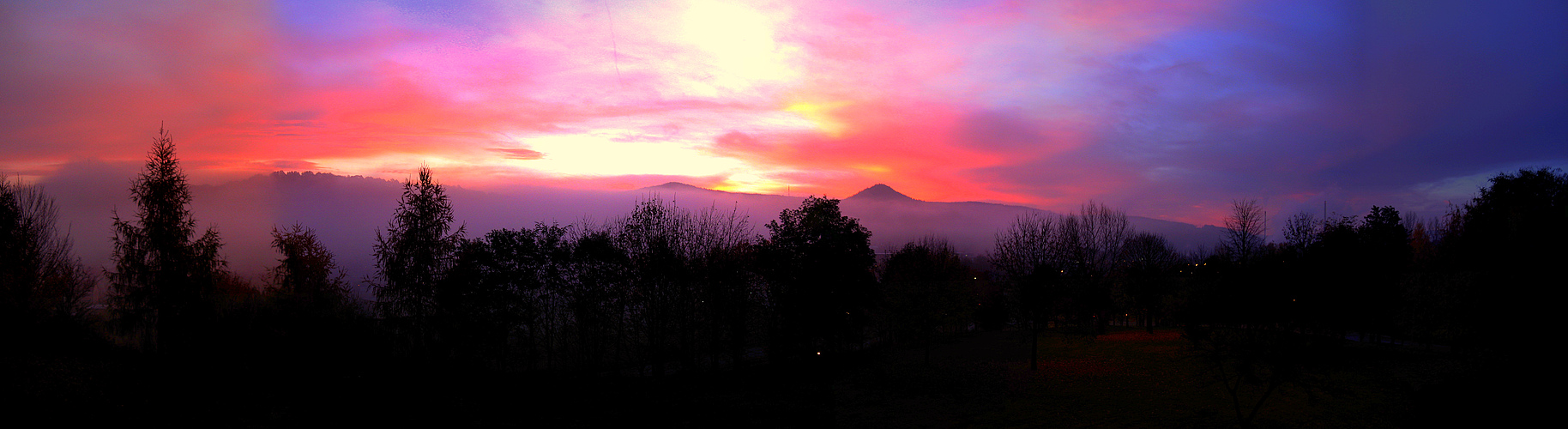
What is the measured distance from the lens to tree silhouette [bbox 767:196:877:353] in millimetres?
34219

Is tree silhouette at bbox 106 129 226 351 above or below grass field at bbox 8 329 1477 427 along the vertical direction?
above

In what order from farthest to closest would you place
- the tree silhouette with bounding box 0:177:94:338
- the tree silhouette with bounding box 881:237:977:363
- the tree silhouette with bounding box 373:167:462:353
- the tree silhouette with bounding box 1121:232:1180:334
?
the tree silhouette with bounding box 1121:232:1180:334 → the tree silhouette with bounding box 881:237:977:363 → the tree silhouette with bounding box 373:167:462:353 → the tree silhouette with bounding box 0:177:94:338

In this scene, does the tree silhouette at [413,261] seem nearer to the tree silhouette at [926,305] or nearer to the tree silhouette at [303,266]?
the tree silhouette at [303,266]

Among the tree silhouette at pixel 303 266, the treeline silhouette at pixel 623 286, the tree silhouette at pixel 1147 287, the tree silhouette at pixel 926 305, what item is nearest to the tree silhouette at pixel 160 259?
the treeline silhouette at pixel 623 286

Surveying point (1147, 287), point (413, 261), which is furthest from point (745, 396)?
point (1147, 287)

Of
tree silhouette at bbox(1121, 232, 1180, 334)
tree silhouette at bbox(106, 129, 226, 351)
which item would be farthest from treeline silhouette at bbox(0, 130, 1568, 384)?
tree silhouette at bbox(1121, 232, 1180, 334)

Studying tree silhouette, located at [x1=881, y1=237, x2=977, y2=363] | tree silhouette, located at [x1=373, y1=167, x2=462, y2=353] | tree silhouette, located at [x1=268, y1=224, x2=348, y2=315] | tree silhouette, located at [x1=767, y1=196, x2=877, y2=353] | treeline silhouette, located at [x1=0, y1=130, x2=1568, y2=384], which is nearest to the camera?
treeline silhouette, located at [x1=0, y1=130, x2=1568, y2=384]

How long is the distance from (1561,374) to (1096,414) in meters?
9.98

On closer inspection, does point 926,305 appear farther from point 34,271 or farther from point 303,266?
point 34,271

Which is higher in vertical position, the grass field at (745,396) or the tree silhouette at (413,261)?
the tree silhouette at (413,261)

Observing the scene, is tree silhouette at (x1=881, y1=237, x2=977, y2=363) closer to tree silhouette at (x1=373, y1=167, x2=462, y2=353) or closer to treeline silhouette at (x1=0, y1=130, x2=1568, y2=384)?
treeline silhouette at (x1=0, y1=130, x2=1568, y2=384)

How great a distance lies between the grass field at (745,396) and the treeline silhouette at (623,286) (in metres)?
2.26

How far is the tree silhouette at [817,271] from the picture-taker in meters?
34.2

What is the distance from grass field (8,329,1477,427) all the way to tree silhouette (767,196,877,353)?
4613mm
